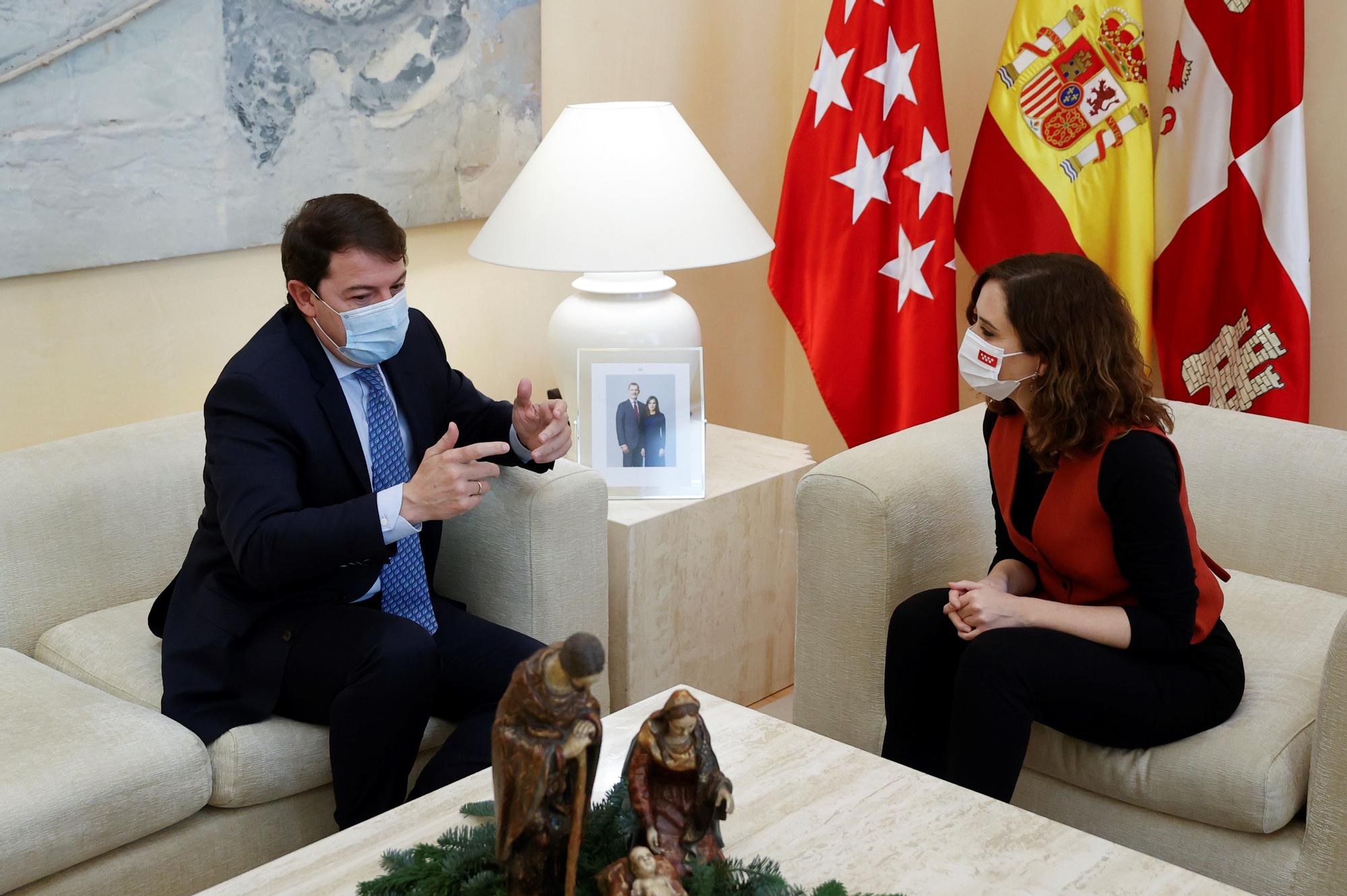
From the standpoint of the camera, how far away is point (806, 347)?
3.27 metres

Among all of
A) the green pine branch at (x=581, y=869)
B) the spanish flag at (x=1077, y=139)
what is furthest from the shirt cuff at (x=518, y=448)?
the spanish flag at (x=1077, y=139)

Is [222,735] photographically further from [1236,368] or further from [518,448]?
[1236,368]

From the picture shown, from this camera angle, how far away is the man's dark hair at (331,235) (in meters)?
1.92

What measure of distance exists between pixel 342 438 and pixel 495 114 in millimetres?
1181

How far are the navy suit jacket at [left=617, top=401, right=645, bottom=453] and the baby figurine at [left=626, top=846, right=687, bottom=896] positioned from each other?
4.84ft

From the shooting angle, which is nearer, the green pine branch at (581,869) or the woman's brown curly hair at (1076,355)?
the green pine branch at (581,869)

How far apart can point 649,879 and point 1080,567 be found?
97cm

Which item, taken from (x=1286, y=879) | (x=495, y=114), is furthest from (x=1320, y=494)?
(x=495, y=114)

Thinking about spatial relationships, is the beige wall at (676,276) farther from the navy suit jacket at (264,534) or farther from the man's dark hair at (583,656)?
the man's dark hair at (583,656)

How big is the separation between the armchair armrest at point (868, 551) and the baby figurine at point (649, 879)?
3.21ft

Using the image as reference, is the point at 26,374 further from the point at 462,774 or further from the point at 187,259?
the point at 462,774

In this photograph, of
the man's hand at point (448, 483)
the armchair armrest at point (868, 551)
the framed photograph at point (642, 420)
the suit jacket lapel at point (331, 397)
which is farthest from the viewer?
the framed photograph at point (642, 420)

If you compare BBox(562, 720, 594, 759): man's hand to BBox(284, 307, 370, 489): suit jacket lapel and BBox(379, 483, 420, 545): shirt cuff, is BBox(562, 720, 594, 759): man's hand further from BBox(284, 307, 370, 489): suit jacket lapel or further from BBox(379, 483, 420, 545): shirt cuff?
BBox(284, 307, 370, 489): suit jacket lapel

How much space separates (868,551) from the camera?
211cm
